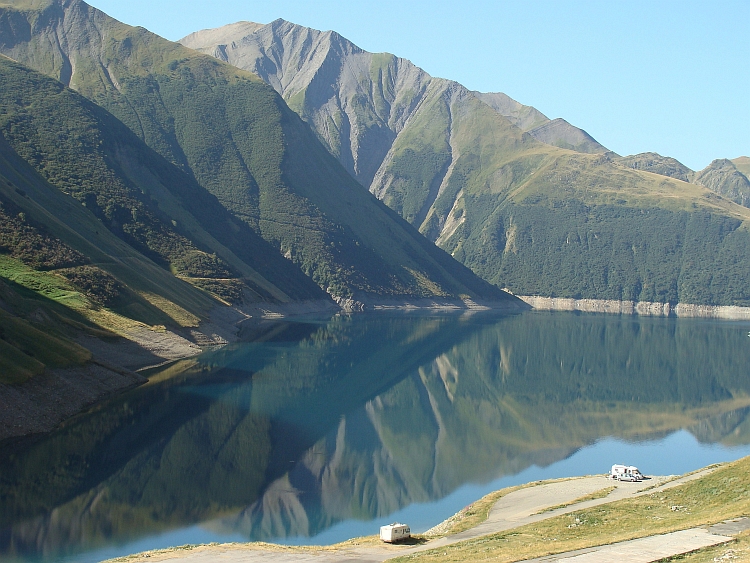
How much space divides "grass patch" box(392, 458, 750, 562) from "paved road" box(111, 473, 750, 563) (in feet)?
5.85

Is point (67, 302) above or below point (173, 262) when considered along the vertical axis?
below

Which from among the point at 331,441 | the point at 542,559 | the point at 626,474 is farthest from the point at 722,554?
the point at 331,441

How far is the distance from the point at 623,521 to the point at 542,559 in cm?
974

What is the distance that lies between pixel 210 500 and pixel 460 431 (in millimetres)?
38634

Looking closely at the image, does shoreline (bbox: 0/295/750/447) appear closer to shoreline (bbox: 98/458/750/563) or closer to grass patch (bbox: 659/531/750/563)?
shoreline (bbox: 98/458/750/563)

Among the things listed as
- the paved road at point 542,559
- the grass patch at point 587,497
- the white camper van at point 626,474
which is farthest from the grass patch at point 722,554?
the white camper van at point 626,474

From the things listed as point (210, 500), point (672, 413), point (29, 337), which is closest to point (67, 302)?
point (29, 337)

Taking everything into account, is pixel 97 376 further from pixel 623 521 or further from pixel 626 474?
pixel 623 521

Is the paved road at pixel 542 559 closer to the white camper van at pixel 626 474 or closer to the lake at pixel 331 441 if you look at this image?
the white camper van at pixel 626 474

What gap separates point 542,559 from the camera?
32.5 metres

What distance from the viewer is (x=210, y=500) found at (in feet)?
180

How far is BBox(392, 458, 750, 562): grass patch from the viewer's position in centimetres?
3566

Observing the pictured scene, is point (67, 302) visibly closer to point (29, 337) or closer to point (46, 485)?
point (29, 337)

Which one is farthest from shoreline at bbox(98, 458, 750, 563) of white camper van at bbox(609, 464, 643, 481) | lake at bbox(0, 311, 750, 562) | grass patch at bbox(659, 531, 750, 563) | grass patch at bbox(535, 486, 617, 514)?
lake at bbox(0, 311, 750, 562)
